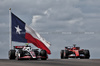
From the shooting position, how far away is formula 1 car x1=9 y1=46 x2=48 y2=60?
3734 centimetres

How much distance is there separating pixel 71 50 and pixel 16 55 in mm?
11378

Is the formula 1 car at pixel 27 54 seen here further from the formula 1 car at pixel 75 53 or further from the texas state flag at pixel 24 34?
the formula 1 car at pixel 75 53

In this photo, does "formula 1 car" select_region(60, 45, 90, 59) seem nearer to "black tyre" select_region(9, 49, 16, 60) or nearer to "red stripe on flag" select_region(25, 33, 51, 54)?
"red stripe on flag" select_region(25, 33, 51, 54)

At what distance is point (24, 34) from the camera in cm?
4269

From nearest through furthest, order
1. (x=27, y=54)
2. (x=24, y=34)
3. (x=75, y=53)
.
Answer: (x=27, y=54) → (x=24, y=34) → (x=75, y=53)

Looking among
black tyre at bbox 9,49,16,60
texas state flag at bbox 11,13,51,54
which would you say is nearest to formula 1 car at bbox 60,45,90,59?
texas state flag at bbox 11,13,51,54

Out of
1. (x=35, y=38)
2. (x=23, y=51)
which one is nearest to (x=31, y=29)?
(x=35, y=38)

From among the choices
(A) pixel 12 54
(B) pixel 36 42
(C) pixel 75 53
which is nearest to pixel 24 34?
(B) pixel 36 42

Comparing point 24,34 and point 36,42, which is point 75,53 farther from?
point 24,34

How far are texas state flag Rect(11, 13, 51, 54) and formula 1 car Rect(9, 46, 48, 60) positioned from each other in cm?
309

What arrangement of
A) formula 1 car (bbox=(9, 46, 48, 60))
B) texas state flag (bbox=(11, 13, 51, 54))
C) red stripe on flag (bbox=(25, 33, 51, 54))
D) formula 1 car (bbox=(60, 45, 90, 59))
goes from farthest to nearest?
formula 1 car (bbox=(60, 45, 90, 59)), texas state flag (bbox=(11, 13, 51, 54)), red stripe on flag (bbox=(25, 33, 51, 54)), formula 1 car (bbox=(9, 46, 48, 60))

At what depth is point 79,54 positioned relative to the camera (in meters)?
46.2

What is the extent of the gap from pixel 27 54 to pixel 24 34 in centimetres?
555

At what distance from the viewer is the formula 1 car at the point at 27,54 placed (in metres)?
37.3
